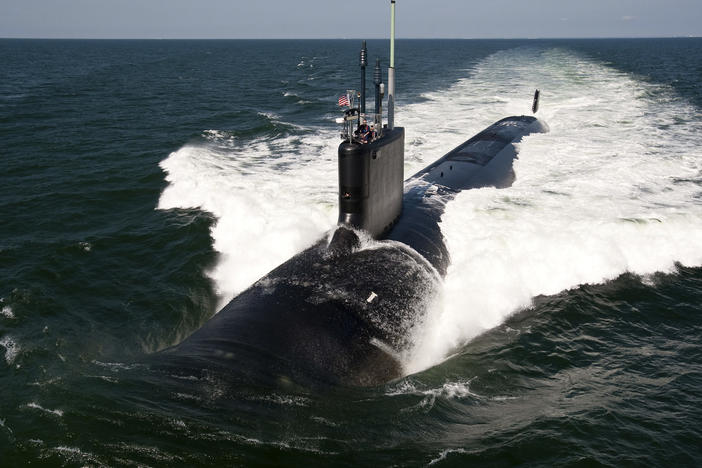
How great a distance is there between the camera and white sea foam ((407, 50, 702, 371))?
1219cm

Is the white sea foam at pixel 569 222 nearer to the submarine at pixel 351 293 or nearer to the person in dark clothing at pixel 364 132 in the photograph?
the submarine at pixel 351 293

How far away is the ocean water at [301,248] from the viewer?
272 inches

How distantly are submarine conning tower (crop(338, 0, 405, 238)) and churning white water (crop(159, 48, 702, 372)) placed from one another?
2530mm

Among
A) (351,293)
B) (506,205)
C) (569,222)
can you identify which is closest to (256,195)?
(506,205)

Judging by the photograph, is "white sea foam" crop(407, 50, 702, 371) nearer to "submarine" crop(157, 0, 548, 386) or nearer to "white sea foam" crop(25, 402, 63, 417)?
"submarine" crop(157, 0, 548, 386)

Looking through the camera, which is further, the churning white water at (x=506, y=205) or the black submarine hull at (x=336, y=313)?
the churning white water at (x=506, y=205)

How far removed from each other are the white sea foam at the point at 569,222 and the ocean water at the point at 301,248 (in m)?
0.08

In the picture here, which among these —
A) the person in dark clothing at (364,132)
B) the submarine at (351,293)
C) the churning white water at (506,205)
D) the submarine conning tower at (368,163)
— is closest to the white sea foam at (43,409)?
the submarine at (351,293)

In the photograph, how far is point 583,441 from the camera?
7773mm

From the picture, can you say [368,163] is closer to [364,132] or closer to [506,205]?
[364,132]

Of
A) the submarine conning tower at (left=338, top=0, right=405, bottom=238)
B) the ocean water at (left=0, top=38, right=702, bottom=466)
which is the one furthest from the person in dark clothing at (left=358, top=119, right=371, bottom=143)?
the ocean water at (left=0, top=38, right=702, bottom=466)

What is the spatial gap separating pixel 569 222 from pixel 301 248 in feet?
26.9

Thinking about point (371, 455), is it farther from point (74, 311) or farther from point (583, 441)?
point (74, 311)

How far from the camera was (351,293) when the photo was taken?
1021 centimetres
